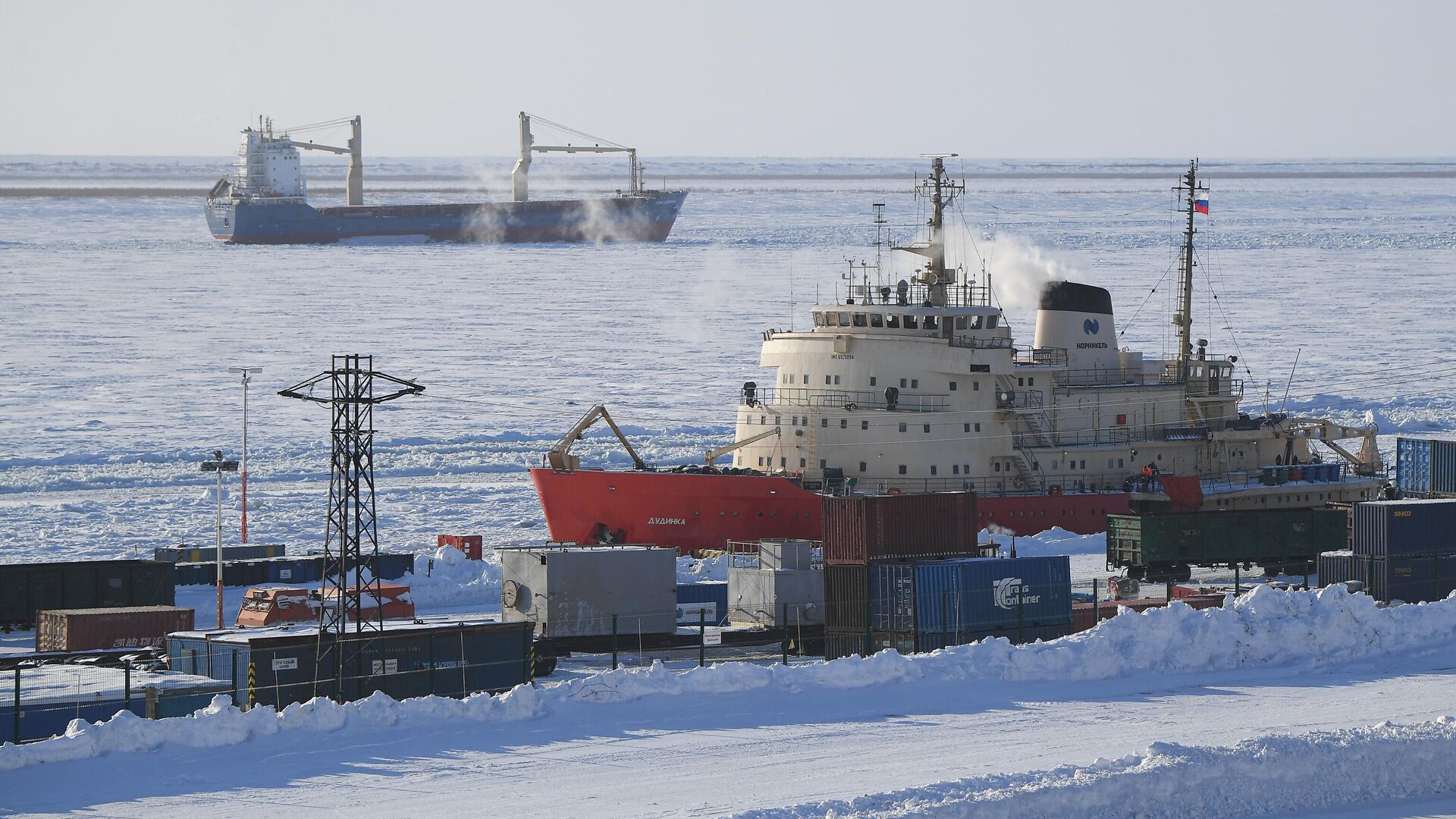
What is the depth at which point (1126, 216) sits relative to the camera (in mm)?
165375

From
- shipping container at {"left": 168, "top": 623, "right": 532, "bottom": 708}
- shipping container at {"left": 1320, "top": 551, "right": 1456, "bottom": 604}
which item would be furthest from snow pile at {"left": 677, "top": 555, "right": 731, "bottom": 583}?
shipping container at {"left": 168, "top": 623, "right": 532, "bottom": 708}

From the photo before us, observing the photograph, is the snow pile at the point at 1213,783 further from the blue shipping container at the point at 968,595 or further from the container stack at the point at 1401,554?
the container stack at the point at 1401,554

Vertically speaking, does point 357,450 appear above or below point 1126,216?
below

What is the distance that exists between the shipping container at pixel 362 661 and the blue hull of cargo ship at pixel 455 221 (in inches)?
5349

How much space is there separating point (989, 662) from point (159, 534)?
88.2 ft

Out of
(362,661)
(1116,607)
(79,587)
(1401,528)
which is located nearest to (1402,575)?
(1401,528)

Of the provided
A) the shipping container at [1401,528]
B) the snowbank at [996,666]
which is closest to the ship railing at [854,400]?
the shipping container at [1401,528]

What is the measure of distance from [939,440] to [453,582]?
13.0 meters

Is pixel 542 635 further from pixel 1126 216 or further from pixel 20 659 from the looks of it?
pixel 1126 216

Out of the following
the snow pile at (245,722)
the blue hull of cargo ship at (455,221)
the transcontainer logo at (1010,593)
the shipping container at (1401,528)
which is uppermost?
the blue hull of cargo ship at (455,221)

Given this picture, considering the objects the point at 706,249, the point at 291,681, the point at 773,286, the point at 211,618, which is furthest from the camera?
the point at 706,249

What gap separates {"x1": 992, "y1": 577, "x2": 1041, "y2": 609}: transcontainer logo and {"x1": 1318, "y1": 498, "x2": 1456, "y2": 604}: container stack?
6.59 metres

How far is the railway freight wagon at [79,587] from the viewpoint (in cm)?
3328

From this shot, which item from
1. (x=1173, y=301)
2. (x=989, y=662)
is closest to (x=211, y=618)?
(x=989, y=662)
